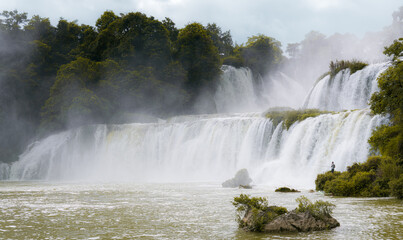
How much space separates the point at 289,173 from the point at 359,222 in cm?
1698

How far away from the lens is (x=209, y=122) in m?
39.4

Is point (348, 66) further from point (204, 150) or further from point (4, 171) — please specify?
point (4, 171)

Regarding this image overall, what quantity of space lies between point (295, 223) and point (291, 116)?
71.4ft

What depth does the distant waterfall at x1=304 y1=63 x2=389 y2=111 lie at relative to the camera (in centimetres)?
3401

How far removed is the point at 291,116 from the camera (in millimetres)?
31781

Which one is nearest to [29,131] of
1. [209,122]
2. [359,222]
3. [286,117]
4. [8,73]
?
[8,73]

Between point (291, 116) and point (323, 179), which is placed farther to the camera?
point (291, 116)

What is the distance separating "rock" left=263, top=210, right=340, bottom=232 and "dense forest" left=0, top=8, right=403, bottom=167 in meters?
40.6

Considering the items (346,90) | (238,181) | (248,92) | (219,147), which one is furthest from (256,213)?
(248,92)

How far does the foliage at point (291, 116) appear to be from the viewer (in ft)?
101

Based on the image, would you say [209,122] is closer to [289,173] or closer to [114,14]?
[289,173]

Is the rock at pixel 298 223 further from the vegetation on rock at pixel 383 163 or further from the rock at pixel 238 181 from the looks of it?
the rock at pixel 238 181

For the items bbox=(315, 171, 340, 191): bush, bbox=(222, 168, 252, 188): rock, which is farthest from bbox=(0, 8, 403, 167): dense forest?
bbox=(315, 171, 340, 191): bush

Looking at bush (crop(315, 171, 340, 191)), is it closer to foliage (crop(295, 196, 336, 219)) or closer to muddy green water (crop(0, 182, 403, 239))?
muddy green water (crop(0, 182, 403, 239))
